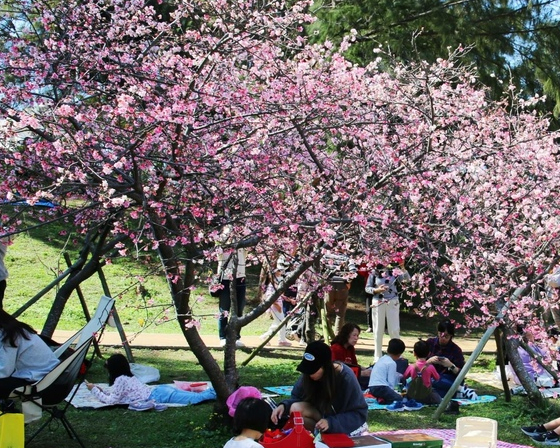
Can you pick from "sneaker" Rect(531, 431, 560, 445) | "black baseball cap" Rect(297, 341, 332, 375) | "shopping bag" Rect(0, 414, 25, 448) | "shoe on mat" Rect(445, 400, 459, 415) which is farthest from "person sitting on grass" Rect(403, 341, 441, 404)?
"shopping bag" Rect(0, 414, 25, 448)

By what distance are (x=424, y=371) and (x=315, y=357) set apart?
9.43 feet

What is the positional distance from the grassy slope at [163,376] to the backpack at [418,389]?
7.7 inches

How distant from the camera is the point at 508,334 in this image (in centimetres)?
736

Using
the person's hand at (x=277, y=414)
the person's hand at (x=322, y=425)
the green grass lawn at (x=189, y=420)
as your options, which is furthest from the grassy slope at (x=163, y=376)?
the person's hand at (x=322, y=425)

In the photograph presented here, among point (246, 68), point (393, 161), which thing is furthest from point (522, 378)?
point (246, 68)

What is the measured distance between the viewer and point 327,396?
5.15 metres

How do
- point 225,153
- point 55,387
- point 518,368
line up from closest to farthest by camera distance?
point 55,387
point 225,153
point 518,368

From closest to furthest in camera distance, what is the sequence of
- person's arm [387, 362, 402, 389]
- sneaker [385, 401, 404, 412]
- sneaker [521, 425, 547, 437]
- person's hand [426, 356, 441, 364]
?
1. sneaker [521, 425, 547, 437]
2. sneaker [385, 401, 404, 412]
3. person's arm [387, 362, 402, 389]
4. person's hand [426, 356, 441, 364]

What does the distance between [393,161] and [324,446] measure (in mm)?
3004

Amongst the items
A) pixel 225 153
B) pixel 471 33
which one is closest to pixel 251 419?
pixel 225 153

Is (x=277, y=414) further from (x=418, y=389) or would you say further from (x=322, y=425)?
(x=418, y=389)

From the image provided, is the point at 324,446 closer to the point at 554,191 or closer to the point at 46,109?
the point at 46,109

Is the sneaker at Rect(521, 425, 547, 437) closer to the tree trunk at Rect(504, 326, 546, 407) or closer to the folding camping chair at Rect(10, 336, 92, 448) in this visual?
the tree trunk at Rect(504, 326, 546, 407)

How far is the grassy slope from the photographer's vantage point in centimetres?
589
